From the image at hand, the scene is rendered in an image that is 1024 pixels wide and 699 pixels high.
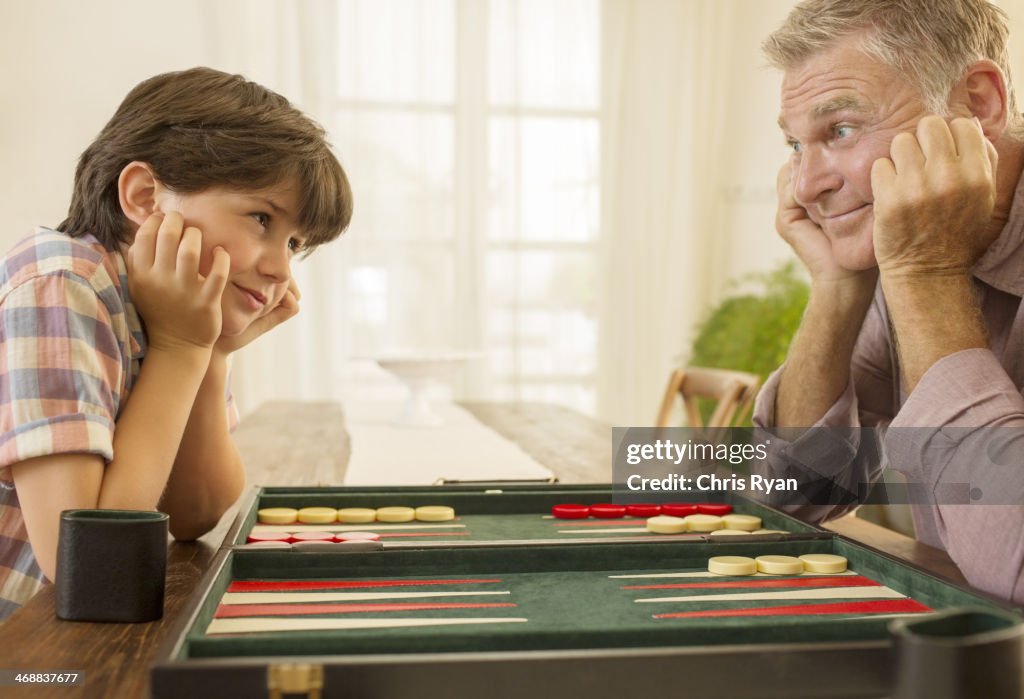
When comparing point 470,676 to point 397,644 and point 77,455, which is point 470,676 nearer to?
point 397,644

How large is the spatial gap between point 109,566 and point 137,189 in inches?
26.4

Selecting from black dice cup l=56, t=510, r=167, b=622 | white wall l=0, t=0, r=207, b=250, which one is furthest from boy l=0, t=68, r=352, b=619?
white wall l=0, t=0, r=207, b=250

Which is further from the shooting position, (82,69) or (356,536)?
(82,69)

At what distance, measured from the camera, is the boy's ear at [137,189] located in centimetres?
141

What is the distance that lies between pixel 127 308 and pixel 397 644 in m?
0.77

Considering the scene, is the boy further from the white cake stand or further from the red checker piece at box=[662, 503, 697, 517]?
the white cake stand

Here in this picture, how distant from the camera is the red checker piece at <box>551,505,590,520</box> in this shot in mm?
1351

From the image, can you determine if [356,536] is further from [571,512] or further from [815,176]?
[815,176]

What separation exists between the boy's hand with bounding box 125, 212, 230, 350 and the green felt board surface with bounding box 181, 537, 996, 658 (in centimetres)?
45

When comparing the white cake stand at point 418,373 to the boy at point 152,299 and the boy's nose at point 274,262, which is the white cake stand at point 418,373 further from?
the boy's nose at point 274,262

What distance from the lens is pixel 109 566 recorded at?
92cm

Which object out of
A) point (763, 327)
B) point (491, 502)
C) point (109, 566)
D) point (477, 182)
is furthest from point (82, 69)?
point (109, 566)

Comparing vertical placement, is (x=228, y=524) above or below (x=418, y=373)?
below

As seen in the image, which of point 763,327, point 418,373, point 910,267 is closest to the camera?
point 910,267
